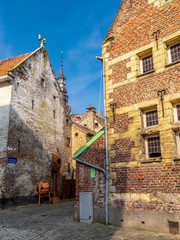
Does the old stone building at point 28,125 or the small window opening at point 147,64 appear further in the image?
the old stone building at point 28,125

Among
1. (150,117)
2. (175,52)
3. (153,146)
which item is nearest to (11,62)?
(150,117)

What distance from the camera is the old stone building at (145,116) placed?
301 inches

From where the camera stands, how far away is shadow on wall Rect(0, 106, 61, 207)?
565 inches

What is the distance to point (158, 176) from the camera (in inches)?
305

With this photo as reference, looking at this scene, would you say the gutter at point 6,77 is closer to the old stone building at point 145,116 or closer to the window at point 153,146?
the old stone building at point 145,116

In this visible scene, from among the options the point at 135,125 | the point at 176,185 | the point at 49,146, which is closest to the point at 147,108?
the point at 135,125

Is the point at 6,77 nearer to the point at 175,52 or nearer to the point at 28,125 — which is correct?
the point at 28,125

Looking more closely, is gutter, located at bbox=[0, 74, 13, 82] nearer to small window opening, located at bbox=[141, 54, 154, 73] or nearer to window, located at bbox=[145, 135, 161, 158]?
small window opening, located at bbox=[141, 54, 154, 73]

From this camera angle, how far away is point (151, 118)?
8711 millimetres

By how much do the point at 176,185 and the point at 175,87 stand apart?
3276mm

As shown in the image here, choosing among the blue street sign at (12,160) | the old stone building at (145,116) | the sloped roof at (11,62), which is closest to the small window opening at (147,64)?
the old stone building at (145,116)

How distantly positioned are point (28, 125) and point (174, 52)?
11764 millimetres

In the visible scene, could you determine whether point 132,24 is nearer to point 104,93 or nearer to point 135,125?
point 104,93

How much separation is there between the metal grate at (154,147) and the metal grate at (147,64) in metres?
2.79
